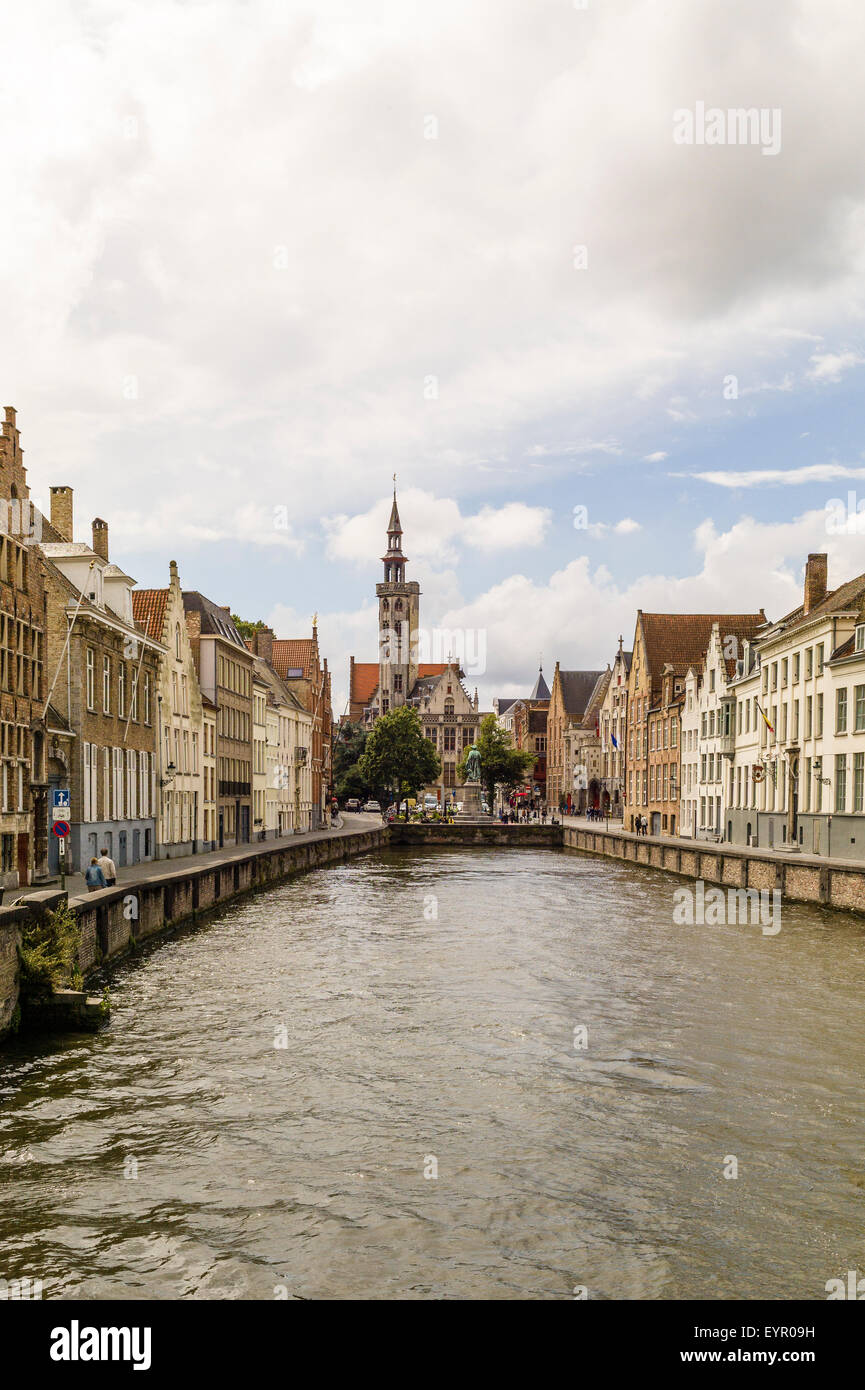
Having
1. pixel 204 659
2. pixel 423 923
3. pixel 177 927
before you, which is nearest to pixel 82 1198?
pixel 177 927

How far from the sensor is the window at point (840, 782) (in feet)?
149

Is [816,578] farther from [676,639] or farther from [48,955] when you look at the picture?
[48,955]

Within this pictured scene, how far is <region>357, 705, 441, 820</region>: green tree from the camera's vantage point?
384 ft

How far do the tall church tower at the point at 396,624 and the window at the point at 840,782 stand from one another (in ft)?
437

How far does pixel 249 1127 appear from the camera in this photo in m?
14.5

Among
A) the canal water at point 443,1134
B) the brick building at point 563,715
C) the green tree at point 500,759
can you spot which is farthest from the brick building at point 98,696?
the brick building at point 563,715

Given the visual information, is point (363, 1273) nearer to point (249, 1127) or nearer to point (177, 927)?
point (249, 1127)

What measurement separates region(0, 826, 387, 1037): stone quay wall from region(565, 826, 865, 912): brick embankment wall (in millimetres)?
17833

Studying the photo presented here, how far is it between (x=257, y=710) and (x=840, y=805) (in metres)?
38.5

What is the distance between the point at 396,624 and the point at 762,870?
13773 cm

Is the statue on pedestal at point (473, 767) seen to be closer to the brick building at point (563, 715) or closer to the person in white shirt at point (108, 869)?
the brick building at point (563, 715)

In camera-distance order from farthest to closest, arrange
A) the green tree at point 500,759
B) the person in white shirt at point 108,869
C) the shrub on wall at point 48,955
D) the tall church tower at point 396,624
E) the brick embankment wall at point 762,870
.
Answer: the tall church tower at point 396,624, the green tree at point 500,759, the brick embankment wall at point 762,870, the person in white shirt at point 108,869, the shrub on wall at point 48,955

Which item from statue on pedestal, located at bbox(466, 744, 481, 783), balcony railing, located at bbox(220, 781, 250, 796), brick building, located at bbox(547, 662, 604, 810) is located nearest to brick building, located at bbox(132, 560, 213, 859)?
balcony railing, located at bbox(220, 781, 250, 796)

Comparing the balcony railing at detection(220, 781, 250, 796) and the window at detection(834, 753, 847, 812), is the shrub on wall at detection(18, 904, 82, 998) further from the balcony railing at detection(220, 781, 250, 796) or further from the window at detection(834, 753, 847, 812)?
the balcony railing at detection(220, 781, 250, 796)
